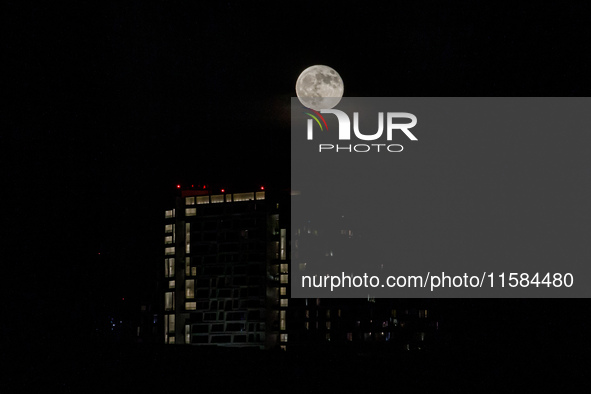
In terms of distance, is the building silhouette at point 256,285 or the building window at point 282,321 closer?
the building silhouette at point 256,285

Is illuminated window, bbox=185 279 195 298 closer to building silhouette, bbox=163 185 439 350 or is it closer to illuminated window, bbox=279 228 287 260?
building silhouette, bbox=163 185 439 350

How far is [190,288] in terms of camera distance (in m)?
117

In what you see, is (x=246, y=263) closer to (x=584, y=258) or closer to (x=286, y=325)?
(x=286, y=325)

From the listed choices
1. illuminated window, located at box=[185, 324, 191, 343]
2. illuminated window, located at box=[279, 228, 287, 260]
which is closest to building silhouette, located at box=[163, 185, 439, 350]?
illuminated window, located at box=[185, 324, 191, 343]

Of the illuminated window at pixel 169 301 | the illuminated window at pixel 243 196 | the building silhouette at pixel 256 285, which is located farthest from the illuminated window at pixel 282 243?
the illuminated window at pixel 169 301

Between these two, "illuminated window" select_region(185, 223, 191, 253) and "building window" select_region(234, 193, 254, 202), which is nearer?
"building window" select_region(234, 193, 254, 202)

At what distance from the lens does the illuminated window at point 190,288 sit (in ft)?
379

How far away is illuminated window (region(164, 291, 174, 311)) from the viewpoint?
114 meters

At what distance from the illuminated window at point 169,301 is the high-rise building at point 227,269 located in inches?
5.8

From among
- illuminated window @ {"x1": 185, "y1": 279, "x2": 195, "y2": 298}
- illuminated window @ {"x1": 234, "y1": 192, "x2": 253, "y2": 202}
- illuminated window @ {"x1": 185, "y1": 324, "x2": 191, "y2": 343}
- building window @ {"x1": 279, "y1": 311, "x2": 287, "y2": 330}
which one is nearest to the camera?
building window @ {"x1": 279, "y1": 311, "x2": 287, "y2": 330}

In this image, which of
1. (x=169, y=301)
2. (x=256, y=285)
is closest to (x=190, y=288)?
(x=169, y=301)

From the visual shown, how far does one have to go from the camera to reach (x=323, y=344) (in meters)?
108

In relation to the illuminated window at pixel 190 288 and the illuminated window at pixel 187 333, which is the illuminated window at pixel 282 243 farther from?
the illuminated window at pixel 187 333

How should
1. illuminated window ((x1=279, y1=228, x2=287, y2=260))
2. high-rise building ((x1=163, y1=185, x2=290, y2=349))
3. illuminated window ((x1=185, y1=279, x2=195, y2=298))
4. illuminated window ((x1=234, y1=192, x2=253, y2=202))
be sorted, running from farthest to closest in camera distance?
illuminated window ((x1=185, y1=279, x2=195, y2=298)) → illuminated window ((x1=234, y1=192, x2=253, y2=202)) → high-rise building ((x1=163, y1=185, x2=290, y2=349)) → illuminated window ((x1=279, y1=228, x2=287, y2=260))
